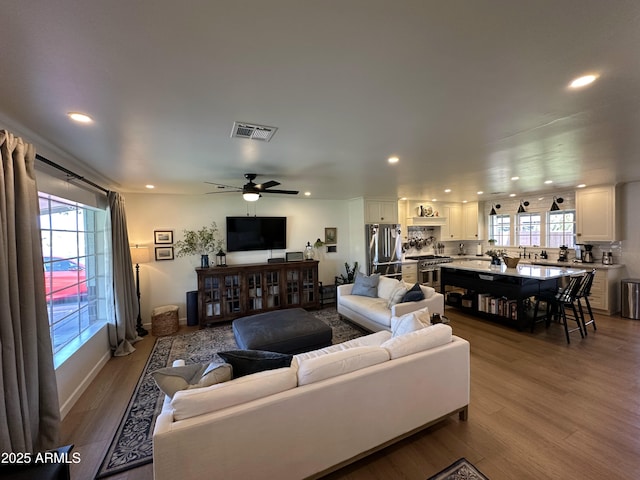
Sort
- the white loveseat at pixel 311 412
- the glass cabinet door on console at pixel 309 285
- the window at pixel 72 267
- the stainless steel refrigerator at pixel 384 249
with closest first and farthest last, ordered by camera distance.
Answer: the white loveseat at pixel 311 412 → the window at pixel 72 267 → the glass cabinet door on console at pixel 309 285 → the stainless steel refrigerator at pixel 384 249

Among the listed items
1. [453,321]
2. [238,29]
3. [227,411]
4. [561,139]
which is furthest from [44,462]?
[453,321]

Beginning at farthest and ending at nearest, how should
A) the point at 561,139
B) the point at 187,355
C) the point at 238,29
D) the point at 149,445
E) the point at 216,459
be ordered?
the point at 187,355, the point at 561,139, the point at 149,445, the point at 216,459, the point at 238,29

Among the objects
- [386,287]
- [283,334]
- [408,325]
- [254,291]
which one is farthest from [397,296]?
[254,291]

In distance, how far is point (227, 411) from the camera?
1.51 meters

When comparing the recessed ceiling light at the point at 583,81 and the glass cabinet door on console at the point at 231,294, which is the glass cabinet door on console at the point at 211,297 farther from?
the recessed ceiling light at the point at 583,81

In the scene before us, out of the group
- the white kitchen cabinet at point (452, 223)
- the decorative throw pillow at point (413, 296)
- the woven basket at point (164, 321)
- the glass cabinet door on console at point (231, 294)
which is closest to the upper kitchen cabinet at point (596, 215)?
the white kitchen cabinet at point (452, 223)

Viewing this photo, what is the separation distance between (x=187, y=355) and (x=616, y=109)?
509 centimetres

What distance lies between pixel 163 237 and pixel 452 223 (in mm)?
7351

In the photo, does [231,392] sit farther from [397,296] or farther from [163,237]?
[163,237]

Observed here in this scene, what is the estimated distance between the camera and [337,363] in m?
1.86

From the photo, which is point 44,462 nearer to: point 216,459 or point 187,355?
point 216,459

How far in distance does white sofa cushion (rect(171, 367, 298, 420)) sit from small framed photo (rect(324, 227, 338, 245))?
4.80 m

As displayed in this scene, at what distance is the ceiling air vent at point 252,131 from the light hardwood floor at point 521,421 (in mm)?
2445

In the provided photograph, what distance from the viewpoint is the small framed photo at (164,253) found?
16.5ft
